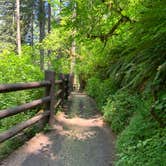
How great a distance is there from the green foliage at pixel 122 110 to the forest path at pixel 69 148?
0.31 meters

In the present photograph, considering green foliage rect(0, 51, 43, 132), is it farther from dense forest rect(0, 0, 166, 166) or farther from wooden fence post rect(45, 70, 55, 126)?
wooden fence post rect(45, 70, 55, 126)

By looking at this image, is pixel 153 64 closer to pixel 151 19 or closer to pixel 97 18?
pixel 151 19

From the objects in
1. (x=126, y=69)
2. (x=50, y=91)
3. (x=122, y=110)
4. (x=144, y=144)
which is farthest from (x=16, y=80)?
(x=144, y=144)

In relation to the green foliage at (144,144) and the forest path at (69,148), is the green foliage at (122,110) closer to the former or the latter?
the forest path at (69,148)

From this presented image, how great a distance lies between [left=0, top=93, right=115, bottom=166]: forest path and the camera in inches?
171

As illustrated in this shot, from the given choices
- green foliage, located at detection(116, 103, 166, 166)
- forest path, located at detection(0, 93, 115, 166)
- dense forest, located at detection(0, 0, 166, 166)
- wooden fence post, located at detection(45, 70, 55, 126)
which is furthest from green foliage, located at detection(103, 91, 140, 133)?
wooden fence post, located at detection(45, 70, 55, 126)

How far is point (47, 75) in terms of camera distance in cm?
631

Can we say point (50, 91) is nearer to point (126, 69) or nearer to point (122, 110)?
point (122, 110)

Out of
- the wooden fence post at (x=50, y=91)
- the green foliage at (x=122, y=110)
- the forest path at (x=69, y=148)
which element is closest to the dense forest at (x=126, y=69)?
the green foliage at (x=122, y=110)

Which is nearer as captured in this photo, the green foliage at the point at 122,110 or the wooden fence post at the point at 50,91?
the green foliage at the point at 122,110

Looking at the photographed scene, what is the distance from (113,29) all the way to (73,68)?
493 inches

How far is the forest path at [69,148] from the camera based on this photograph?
14.2ft

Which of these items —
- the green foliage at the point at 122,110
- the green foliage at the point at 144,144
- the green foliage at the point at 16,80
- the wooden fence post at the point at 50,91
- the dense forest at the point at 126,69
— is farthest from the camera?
the wooden fence post at the point at 50,91

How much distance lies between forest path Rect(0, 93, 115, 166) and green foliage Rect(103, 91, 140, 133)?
310mm
